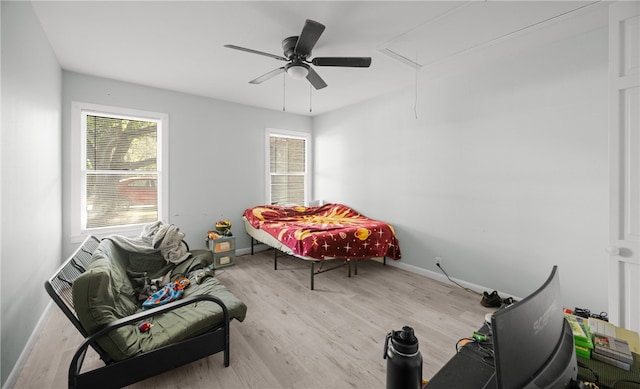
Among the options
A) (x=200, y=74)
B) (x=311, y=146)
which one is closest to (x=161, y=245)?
(x=200, y=74)

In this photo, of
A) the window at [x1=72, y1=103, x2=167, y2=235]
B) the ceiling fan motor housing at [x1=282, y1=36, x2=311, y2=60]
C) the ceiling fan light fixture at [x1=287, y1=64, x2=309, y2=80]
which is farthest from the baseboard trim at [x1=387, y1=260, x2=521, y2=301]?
the window at [x1=72, y1=103, x2=167, y2=235]

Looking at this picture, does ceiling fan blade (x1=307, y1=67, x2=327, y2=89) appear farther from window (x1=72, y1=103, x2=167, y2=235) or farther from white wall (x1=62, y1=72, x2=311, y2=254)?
window (x1=72, y1=103, x2=167, y2=235)

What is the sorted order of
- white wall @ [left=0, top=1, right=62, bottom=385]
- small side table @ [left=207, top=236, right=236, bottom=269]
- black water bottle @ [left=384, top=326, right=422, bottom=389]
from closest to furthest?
black water bottle @ [left=384, top=326, right=422, bottom=389] < white wall @ [left=0, top=1, right=62, bottom=385] < small side table @ [left=207, top=236, right=236, bottom=269]

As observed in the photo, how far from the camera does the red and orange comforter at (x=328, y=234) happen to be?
3086 millimetres

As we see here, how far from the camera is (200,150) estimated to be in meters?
4.09

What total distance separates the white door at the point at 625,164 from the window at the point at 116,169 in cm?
471

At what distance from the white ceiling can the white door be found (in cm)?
47

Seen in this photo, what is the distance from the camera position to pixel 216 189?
4.27m

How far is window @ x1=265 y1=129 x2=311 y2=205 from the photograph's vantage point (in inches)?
195

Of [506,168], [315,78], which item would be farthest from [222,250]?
[506,168]

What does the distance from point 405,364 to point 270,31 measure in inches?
102

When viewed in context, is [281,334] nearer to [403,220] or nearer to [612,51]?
[403,220]

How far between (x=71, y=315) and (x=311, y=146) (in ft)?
14.7

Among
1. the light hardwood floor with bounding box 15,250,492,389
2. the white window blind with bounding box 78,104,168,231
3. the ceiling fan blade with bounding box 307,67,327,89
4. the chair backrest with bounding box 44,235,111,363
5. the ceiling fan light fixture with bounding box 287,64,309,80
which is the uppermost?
the ceiling fan blade with bounding box 307,67,327,89
